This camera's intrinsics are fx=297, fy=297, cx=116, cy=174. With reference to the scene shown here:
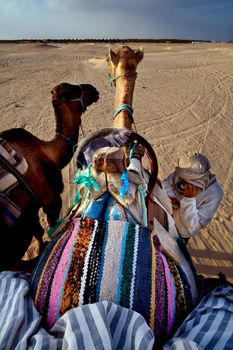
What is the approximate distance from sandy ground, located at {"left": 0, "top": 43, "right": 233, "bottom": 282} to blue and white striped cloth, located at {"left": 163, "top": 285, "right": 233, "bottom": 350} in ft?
6.45

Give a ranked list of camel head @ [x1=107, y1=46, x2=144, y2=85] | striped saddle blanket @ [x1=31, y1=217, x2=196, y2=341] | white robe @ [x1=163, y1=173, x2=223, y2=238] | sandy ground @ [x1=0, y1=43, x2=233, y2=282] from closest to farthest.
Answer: striped saddle blanket @ [x1=31, y1=217, x2=196, y2=341], white robe @ [x1=163, y1=173, x2=223, y2=238], camel head @ [x1=107, y1=46, x2=144, y2=85], sandy ground @ [x1=0, y1=43, x2=233, y2=282]

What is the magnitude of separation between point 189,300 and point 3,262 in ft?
5.36

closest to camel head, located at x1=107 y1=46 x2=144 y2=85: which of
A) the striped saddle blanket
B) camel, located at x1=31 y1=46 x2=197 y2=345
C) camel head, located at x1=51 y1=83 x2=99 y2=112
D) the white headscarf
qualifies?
camel head, located at x1=51 y1=83 x2=99 y2=112

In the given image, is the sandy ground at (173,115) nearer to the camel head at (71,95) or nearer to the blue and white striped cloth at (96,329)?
the camel head at (71,95)

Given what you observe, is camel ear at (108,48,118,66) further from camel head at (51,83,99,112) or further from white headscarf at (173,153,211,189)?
white headscarf at (173,153,211,189)

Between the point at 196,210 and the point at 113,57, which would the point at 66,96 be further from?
the point at 196,210

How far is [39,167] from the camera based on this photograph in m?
2.96

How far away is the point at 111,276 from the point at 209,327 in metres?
0.46

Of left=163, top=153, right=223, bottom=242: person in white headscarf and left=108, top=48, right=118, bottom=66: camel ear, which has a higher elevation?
left=108, top=48, right=118, bottom=66: camel ear

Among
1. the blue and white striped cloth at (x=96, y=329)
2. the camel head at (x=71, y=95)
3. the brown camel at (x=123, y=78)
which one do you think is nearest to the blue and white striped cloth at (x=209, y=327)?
the blue and white striped cloth at (x=96, y=329)

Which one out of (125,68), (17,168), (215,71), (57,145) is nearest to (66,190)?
(57,145)

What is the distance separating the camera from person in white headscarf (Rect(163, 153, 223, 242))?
2451mm

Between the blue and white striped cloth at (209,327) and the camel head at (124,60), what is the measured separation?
2045 mm

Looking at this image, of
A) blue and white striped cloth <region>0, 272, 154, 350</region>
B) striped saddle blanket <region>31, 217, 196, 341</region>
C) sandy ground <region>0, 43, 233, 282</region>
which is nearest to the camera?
blue and white striped cloth <region>0, 272, 154, 350</region>
